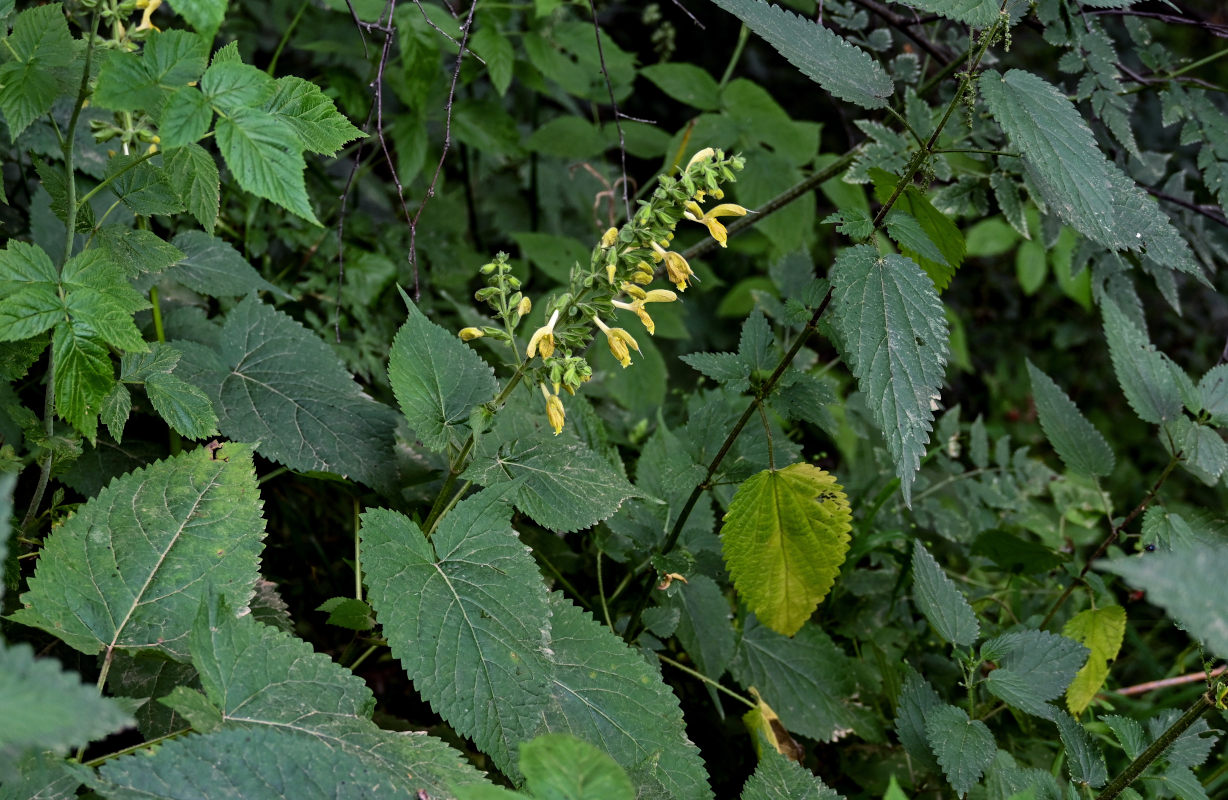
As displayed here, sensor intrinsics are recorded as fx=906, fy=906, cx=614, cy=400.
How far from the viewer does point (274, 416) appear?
152 centimetres

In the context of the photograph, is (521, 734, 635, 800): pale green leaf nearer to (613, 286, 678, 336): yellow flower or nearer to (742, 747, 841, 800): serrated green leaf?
(742, 747, 841, 800): serrated green leaf

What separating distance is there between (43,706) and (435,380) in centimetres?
78

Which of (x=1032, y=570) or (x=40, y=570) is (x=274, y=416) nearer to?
(x=40, y=570)

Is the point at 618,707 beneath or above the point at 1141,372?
beneath

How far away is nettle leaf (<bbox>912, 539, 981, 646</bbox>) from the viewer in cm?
150

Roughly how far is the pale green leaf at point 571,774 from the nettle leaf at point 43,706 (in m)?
0.37

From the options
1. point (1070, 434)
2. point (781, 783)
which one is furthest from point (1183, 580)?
point (1070, 434)

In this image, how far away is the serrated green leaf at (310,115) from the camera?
1184 millimetres

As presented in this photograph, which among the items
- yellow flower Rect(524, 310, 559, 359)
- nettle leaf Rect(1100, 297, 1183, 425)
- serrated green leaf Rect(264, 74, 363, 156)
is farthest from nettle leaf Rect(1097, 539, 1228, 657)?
nettle leaf Rect(1100, 297, 1183, 425)

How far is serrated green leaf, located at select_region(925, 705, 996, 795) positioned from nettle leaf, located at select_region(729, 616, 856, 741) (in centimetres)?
24

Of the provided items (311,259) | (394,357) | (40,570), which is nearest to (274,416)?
(394,357)

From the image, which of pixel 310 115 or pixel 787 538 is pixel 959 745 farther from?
pixel 310 115

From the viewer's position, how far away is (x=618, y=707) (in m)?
1.32

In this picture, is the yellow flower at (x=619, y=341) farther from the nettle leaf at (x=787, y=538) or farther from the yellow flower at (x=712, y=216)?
the nettle leaf at (x=787, y=538)
